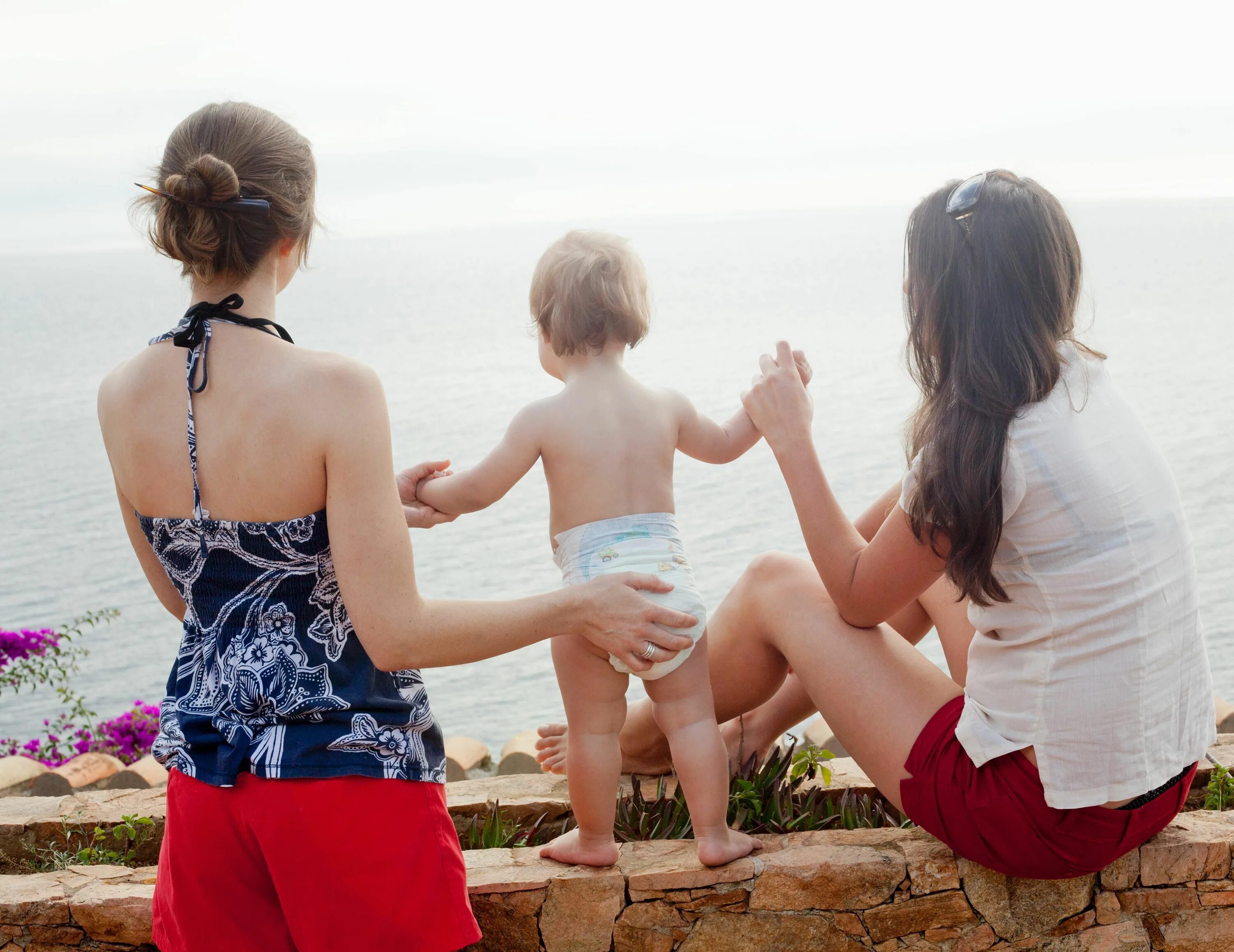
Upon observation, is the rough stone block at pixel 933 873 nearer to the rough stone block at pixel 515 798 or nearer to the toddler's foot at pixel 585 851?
the toddler's foot at pixel 585 851

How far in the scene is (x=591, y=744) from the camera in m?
1.78

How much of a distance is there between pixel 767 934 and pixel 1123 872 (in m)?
0.58

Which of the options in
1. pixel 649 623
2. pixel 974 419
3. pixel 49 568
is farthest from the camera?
pixel 49 568

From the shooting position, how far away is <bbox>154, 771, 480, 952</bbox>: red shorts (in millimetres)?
1312

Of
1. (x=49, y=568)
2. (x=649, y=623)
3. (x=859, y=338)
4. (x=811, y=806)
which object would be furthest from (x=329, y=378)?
(x=859, y=338)

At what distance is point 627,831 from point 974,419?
1040 mm

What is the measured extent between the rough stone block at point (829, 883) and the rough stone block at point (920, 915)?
0.02 metres

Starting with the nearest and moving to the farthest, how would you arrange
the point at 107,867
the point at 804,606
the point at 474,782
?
the point at 804,606 → the point at 107,867 → the point at 474,782

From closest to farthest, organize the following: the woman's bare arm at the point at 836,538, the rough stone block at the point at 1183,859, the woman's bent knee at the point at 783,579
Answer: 1. the woman's bare arm at the point at 836,538
2. the rough stone block at the point at 1183,859
3. the woman's bent knee at the point at 783,579

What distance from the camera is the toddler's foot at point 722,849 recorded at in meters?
1.74

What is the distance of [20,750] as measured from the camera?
11.3ft

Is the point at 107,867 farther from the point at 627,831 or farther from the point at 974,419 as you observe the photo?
the point at 974,419

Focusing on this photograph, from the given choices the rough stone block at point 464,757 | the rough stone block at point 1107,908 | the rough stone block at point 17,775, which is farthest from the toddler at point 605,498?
the rough stone block at point 17,775

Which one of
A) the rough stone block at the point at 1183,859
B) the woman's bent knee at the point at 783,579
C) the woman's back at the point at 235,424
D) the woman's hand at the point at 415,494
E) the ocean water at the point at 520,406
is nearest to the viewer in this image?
the woman's back at the point at 235,424
